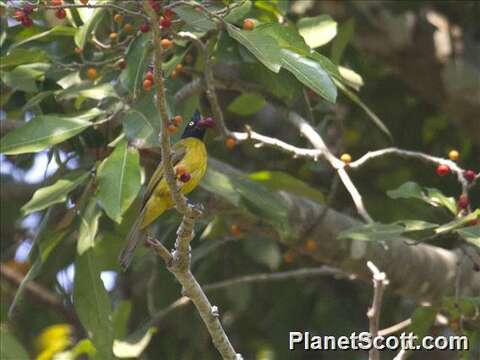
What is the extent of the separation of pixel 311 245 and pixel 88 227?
1139mm

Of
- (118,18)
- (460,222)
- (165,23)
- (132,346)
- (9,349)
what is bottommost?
(132,346)

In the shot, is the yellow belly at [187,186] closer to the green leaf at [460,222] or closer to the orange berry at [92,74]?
the orange berry at [92,74]

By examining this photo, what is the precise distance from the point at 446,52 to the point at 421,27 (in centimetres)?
21

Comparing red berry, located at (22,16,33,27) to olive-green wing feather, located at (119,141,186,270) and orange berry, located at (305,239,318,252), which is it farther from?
orange berry, located at (305,239,318,252)

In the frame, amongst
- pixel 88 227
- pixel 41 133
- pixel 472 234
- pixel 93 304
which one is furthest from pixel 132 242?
pixel 472 234

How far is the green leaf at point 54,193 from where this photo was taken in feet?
13.0

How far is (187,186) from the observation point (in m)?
4.05

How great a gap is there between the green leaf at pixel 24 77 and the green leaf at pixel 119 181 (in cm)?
55

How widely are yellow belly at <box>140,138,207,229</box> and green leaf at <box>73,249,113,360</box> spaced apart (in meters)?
0.26

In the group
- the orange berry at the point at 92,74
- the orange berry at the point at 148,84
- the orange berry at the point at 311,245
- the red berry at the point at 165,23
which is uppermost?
the red berry at the point at 165,23

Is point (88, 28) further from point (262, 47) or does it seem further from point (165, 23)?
point (262, 47)

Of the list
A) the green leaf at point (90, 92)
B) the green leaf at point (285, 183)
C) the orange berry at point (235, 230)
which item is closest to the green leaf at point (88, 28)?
the green leaf at point (90, 92)

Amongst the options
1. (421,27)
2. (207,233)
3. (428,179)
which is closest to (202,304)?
(207,233)

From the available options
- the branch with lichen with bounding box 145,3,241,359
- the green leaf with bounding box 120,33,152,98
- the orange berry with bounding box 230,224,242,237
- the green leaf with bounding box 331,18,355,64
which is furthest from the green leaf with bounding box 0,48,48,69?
the branch with lichen with bounding box 145,3,241,359
